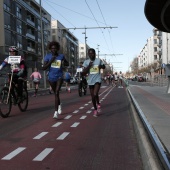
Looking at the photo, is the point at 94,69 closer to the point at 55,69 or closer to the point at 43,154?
the point at 55,69

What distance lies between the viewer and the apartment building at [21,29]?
4900cm

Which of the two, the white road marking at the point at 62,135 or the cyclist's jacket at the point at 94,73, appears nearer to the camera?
the white road marking at the point at 62,135

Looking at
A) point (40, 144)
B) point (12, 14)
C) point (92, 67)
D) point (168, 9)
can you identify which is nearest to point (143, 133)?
point (40, 144)

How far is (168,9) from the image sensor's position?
1066 centimetres

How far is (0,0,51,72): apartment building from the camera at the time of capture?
49.0 meters

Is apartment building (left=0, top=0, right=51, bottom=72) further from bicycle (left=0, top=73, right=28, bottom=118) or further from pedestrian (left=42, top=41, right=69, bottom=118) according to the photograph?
pedestrian (left=42, top=41, right=69, bottom=118)

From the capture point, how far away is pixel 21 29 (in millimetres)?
58406

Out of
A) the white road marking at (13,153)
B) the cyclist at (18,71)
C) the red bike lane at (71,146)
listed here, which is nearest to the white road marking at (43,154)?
the red bike lane at (71,146)

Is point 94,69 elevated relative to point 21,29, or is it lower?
lower

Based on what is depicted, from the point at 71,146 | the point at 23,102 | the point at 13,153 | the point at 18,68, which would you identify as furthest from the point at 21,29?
the point at 13,153

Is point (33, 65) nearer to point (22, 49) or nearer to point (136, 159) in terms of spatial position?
point (22, 49)

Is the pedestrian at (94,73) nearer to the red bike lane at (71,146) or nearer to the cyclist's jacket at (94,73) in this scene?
the cyclist's jacket at (94,73)

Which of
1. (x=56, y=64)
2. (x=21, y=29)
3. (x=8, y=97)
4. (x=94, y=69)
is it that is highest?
(x=21, y=29)

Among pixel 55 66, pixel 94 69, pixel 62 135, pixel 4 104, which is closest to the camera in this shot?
pixel 62 135
